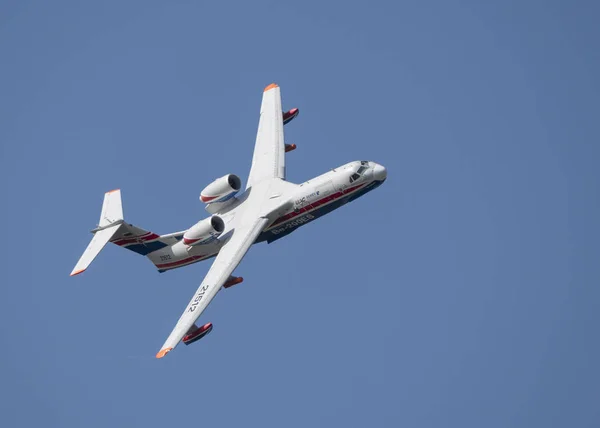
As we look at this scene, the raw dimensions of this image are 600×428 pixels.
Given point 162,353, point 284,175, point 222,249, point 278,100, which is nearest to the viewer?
point 162,353

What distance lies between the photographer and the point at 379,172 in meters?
74.4

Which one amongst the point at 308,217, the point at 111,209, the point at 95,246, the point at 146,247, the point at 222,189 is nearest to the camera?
the point at 95,246

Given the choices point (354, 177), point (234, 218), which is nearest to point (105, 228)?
point (234, 218)

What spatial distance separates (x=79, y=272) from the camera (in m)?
70.6

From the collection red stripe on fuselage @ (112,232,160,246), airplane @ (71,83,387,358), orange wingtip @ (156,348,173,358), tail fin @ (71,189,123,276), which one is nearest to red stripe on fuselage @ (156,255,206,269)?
airplane @ (71,83,387,358)

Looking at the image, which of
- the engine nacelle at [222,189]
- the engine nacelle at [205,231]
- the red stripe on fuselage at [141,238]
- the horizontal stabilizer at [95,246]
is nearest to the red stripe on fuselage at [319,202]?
the engine nacelle at [222,189]

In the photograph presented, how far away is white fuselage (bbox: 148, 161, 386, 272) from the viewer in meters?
73.9

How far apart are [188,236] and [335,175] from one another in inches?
394

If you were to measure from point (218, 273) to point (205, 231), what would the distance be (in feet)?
10.9

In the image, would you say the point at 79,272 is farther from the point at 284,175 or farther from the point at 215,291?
the point at 284,175

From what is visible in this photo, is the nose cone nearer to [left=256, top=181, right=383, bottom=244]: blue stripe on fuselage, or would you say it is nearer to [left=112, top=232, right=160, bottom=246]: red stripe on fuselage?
[left=256, top=181, right=383, bottom=244]: blue stripe on fuselage

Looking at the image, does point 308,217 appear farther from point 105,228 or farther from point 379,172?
point 105,228

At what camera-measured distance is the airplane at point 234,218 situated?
71688mm

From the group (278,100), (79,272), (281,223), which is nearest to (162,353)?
(79,272)
